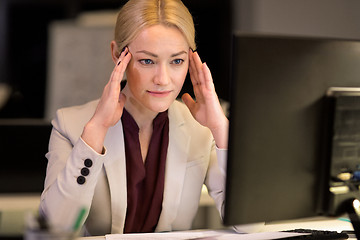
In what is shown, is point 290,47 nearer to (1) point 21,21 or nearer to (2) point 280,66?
(2) point 280,66

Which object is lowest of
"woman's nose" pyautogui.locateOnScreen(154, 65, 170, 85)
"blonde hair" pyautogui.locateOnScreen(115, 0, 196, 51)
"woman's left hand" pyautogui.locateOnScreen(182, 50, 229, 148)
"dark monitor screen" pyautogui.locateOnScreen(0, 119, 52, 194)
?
"dark monitor screen" pyautogui.locateOnScreen(0, 119, 52, 194)

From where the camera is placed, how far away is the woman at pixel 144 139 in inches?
53.4

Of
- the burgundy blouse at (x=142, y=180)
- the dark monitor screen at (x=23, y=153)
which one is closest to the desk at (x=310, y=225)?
the burgundy blouse at (x=142, y=180)

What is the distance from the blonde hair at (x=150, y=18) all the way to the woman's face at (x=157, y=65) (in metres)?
0.02

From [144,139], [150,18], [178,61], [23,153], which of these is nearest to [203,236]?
[144,139]

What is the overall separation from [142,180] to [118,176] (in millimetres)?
93

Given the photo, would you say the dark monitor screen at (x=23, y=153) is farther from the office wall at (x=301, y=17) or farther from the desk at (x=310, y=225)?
the office wall at (x=301, y=17)

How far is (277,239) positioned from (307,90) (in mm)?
448

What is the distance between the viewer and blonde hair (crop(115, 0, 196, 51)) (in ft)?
4.68

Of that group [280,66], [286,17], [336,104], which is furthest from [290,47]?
[286,17]

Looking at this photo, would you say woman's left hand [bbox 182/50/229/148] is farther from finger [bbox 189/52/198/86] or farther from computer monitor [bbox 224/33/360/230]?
computer monitor [bbox 224/33/360/230]

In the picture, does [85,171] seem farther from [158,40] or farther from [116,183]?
[158,40]

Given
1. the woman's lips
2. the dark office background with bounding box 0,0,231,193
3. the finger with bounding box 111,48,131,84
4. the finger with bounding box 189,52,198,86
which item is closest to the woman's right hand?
the finger with bounding box 111,48,131,84

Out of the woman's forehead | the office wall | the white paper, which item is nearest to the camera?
the white paper
